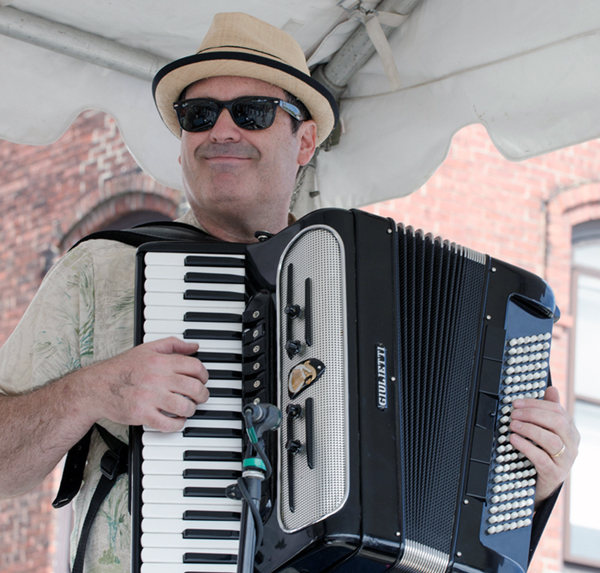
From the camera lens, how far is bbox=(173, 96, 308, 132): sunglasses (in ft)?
6.72

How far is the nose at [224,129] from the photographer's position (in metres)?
2.03

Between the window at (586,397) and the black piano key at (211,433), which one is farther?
the window at (586,397)

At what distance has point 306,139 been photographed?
2377mm

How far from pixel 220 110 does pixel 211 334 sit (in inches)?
28.0

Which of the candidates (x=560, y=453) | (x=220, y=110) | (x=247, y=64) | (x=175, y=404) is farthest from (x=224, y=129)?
(x=560, y=453)

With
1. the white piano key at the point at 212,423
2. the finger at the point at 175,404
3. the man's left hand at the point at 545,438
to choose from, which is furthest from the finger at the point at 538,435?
the finger at the point at 175,404

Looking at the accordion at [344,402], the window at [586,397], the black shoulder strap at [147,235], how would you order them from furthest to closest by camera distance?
the window at [586,397], the black shoulder strap at [147,235], the accordion at [344,402]

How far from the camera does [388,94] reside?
2777mm

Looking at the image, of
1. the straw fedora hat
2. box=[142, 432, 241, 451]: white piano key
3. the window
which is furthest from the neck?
the window

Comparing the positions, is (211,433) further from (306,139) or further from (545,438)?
(306,139)

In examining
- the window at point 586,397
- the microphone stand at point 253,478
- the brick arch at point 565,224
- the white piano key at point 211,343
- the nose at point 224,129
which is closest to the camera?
the microphone stand at point 253,478

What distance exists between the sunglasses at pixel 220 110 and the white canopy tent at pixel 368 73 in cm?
58

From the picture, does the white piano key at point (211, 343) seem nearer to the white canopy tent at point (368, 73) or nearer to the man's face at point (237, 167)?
the man's face at point (237, 167)

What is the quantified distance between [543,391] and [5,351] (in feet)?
4.13
